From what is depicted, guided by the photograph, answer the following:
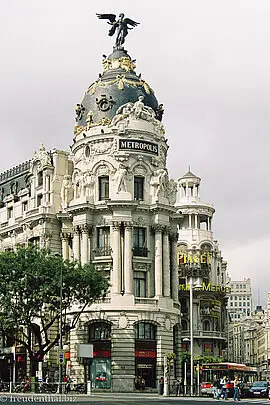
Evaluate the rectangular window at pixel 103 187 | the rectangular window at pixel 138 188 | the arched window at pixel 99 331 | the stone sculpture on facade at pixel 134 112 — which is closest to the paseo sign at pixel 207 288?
the rectangular window at pixel 138 188

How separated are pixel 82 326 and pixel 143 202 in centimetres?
1580

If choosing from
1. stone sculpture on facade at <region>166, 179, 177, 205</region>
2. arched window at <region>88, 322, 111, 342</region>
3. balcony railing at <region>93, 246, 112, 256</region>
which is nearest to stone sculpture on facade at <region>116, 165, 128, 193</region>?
balcony railing at <region>93, 246, 112, 256</region>

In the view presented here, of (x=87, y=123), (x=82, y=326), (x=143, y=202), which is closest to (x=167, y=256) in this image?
(x=143, y=202)

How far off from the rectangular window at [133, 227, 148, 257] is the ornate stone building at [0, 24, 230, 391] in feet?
0.38

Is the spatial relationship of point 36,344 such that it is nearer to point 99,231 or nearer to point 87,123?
point 99,231

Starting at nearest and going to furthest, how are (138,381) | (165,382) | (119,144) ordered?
(165,382), (138,381), (119,144)

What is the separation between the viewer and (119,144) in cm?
9181

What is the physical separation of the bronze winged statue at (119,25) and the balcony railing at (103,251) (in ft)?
90.4

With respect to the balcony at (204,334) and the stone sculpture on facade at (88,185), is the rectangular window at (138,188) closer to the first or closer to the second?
the stone sculpture on facade at (88,185)

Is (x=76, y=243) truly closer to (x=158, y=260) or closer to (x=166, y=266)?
(x=158, y=260)

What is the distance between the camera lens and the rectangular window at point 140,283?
296ft

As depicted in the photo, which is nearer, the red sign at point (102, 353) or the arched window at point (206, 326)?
the red sign at point (102, 353)

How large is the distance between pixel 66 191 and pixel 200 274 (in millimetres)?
39825

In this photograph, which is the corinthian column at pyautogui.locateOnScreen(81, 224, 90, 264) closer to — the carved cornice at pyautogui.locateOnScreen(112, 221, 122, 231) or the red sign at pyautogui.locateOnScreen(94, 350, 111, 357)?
the carved cornice at pyautogui.locateOnScreen(112, 221, 122, 231)
